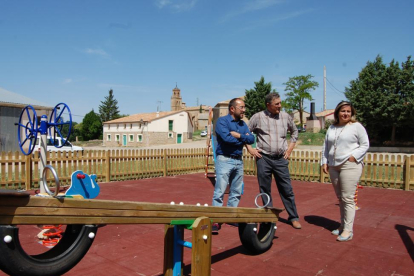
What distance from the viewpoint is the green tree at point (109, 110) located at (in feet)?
302

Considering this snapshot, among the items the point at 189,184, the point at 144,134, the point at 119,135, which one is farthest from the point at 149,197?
the point at 119,135

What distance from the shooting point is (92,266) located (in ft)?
11.4

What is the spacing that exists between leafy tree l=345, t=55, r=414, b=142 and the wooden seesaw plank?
37.0 metres

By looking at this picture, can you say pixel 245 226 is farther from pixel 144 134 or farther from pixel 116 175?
pixel 144 134

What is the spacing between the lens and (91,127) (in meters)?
79.1

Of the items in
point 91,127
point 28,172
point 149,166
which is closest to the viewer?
point 28,172

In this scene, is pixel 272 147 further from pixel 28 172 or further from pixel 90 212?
pixel 28 172

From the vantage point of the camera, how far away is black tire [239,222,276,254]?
3654 millimetres

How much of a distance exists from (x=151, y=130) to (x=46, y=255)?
54793 millimetres

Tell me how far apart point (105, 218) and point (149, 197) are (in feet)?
19.3

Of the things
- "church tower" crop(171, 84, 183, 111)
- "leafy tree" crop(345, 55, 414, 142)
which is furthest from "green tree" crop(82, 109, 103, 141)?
"leafy tree" crop(345, 55, 414, 142)

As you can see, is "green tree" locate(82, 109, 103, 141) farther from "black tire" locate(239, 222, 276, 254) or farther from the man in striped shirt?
"black tire" locate(239, 222, 276, 254)

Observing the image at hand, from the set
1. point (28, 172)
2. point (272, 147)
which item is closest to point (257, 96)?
point (28, 172)

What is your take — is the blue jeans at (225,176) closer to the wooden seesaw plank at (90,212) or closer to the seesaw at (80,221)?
the seesaw at (80,221)
